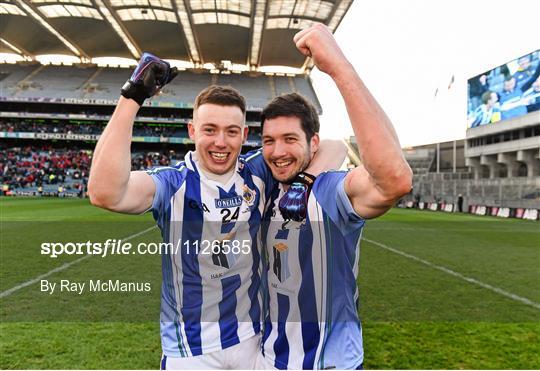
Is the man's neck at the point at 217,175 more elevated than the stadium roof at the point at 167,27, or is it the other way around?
the stadium roof at the point at 167,27

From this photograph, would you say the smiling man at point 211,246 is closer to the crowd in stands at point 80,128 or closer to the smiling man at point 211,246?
the smiling man at point 211,246

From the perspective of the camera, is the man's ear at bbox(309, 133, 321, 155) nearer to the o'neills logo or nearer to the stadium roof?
the o'neills logo

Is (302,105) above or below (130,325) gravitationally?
above

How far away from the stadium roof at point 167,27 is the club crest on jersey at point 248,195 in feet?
95.4

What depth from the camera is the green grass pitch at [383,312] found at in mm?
3963

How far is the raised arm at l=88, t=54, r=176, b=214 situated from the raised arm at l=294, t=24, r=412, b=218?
618 mm

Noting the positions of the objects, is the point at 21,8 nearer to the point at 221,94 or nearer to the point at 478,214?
the point at 478,214

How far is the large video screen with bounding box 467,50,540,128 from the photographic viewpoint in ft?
108

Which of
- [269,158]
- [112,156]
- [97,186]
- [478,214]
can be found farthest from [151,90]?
[478,214]

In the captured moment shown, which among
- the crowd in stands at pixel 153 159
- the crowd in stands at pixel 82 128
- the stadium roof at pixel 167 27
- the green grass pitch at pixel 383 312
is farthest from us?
the crowd in stands at pixel 82 128

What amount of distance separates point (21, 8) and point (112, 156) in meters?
38.7

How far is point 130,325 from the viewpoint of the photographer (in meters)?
4.68

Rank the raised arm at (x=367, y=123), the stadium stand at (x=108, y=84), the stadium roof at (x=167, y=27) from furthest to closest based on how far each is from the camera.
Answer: the stadium stand at (x=108, y=84) → the stadium roof at (x=167, y=27) → the raised arm at (x=367, y=123)

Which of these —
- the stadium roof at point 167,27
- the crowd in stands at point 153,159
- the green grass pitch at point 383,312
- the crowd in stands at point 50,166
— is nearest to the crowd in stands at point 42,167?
the crowd in stands at point 50,166
